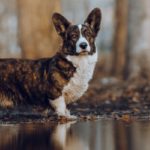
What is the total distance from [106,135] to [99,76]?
46.0 feet

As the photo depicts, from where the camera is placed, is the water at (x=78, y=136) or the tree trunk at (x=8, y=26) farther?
the tree trunk at (x=8, y=26)

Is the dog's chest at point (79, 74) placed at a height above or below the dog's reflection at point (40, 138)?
above

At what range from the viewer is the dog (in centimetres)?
1516

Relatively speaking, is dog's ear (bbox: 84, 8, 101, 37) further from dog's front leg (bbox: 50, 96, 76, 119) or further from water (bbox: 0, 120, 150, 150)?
water (bbox: 0, 120, 150, 150)

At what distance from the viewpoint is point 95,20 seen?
616 inches

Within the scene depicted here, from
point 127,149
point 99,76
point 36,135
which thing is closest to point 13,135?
point 36,135

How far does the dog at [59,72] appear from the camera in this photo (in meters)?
15.2

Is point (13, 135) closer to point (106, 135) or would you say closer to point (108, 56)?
point (106, 135)

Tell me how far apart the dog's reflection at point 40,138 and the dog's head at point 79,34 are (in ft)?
4.14

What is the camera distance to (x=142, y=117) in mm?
15867

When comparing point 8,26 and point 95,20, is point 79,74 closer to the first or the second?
point 95,20

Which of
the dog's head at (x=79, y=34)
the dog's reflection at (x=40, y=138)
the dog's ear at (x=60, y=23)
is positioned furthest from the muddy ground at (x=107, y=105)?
the dog's ear at (x=60, y=23)

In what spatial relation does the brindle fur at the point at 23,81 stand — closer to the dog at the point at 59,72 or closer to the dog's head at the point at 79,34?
the dog at the point at 59,72

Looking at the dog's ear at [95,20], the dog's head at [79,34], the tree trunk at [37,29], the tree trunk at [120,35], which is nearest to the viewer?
the dog's head at [79,34]
